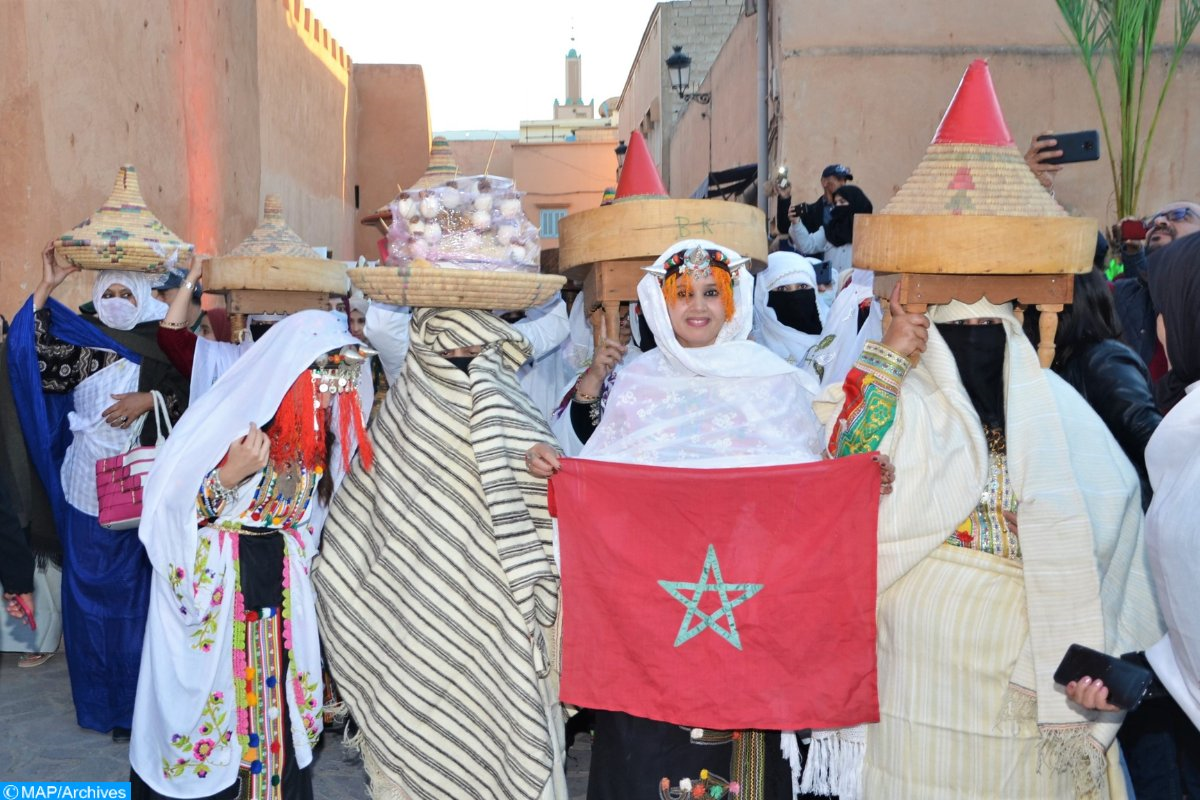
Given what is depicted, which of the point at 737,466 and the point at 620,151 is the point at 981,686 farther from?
the point at 620,151

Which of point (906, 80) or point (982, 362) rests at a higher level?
point (906, 80)

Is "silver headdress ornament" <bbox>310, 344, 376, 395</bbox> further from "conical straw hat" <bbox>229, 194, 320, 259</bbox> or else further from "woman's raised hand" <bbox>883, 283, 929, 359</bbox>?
"conical straw hat" <bbox>229, 194, 320, 259</bbox>

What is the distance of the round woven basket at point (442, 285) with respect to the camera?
12.3ft

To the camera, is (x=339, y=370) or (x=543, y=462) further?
(x=339, y=370)

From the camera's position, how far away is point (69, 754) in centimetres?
508

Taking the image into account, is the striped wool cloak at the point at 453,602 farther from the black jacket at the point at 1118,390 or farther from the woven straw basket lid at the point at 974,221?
the black jacket at the point at 1118,390

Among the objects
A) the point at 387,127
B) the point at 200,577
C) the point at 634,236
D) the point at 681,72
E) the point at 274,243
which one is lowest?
the point at 200,577

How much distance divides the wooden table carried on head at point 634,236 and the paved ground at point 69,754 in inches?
77.7

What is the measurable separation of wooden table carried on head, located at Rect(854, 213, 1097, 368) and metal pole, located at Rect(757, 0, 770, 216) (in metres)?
10.0

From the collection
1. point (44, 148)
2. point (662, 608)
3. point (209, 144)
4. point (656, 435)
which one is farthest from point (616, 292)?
point (209, 144)

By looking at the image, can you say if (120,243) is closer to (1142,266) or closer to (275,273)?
(275,273)

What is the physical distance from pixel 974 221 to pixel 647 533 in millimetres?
1294

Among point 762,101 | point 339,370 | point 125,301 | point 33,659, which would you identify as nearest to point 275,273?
point 125,301

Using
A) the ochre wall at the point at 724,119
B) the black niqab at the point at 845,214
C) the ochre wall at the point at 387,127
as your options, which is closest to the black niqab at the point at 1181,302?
the black niqab at the point at 845,214
